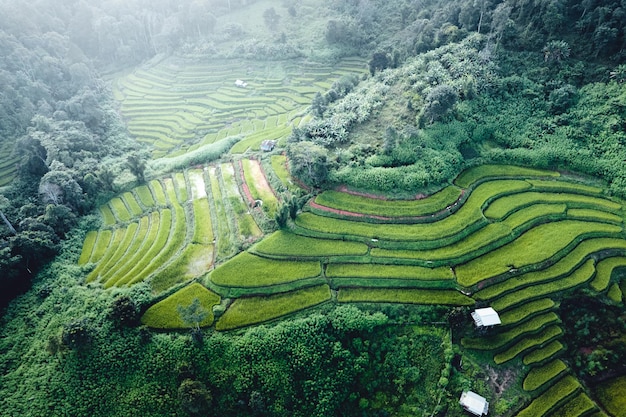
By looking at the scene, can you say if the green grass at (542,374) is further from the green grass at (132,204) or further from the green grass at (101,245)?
the green grass at (132,204)

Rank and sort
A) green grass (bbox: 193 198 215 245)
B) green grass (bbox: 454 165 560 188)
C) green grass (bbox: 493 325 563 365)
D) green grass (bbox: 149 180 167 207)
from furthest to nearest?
1. green grass (bbox: 149 180 167 207)
2. green grass (bbox: 454 165 560 188)
3. green grass (bbox: 193 198 215 245)
4. green grass (bbox: 493 325 563 365)

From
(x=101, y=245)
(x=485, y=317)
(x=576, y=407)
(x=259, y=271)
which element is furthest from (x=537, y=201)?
(x=101, y=245)

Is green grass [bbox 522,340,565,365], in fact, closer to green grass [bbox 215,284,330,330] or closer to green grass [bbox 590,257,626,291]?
green grass [bbox 590,257,626,291]

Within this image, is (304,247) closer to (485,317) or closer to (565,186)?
(485,317)

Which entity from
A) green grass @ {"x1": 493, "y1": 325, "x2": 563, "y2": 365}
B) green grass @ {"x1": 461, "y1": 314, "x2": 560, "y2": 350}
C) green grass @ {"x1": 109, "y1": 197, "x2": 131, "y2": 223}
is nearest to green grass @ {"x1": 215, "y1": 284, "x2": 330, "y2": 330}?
green grass @ {"x1": 461, "y1": 314, "x2": 560, "y2": 350}

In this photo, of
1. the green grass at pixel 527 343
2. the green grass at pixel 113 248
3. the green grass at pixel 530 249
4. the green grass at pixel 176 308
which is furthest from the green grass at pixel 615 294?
the green grass at pixel 113 248

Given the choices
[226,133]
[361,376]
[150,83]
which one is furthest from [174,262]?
[150,83]

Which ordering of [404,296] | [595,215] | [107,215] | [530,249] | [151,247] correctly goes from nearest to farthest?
1. [404,296]
2. [530,249]
3. [595,215]
4. [151,247]
5. [107,215]
